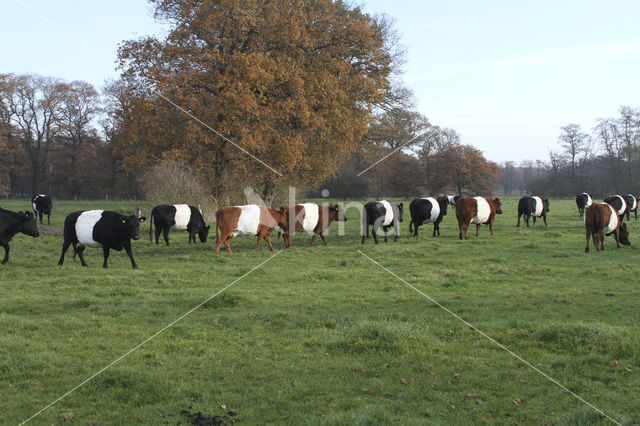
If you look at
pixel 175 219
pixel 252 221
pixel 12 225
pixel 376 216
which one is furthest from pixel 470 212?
pixel 12 225

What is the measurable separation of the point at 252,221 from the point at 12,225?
674 centimetres

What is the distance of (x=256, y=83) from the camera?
2372 cm

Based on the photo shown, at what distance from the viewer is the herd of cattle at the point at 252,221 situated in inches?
496

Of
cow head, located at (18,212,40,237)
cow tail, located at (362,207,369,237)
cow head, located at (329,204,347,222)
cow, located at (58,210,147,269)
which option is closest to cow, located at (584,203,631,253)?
cow tail, located at (362,207,369,237)

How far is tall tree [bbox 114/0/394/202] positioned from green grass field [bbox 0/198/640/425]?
12715mm

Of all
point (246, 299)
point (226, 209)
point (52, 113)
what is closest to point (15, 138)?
point (52, 113)

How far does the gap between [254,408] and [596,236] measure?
47.8 ft

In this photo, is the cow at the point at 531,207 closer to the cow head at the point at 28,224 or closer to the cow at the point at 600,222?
the cow at the point at 600,222

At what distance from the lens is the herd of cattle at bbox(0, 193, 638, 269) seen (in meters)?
12.6

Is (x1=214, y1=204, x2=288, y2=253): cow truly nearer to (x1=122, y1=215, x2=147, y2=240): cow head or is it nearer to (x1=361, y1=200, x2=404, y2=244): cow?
(x1=122, y1=215, x2=147, y2=240): cow head

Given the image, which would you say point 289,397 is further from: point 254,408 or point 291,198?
point 291,198

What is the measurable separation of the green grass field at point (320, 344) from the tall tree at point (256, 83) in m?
12.7

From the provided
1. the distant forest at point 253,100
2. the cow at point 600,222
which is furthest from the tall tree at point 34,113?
the cow at point 600,222

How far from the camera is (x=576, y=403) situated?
192 inches
